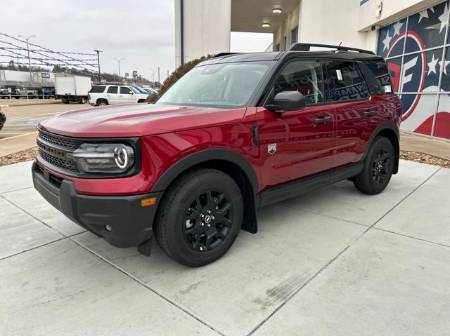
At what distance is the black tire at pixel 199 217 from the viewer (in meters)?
2.72

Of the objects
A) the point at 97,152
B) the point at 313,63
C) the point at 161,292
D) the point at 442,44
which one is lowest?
the point at 161,292

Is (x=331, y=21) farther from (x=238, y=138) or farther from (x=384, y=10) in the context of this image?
(x=238, y=138)

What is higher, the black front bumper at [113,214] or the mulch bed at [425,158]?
the black front bumper at [113,214]

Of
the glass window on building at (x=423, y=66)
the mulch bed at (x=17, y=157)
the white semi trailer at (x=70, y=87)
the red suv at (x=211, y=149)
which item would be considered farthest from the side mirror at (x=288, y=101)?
the white semi trailer at (x=70, y=87)

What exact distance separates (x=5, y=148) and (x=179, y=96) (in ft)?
22.1

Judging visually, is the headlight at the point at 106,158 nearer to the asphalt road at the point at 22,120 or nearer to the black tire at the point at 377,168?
the black tire at the point at 377,168

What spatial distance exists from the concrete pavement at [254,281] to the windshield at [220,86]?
1386mm

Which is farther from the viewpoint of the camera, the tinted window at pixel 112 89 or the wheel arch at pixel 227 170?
the tinted window at pixel 112 89

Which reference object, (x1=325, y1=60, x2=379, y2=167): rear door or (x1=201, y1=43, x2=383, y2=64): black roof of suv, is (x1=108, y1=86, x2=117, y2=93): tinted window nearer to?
(x1=201, y1=43, x2=383, y2=64): black roof of suv

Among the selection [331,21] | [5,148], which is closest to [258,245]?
[5,148]

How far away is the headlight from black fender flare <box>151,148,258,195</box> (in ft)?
0.85

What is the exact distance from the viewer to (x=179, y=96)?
393cm

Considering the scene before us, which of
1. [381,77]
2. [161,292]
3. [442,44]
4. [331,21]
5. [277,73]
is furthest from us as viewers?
[331,21]

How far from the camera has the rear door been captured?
4.03 m
